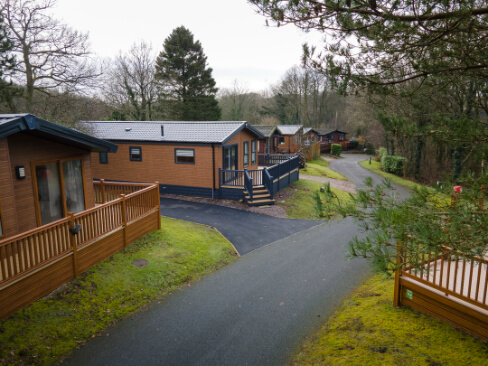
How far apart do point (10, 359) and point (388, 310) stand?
693 cm

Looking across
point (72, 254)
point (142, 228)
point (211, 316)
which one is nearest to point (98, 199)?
point (142, 228)

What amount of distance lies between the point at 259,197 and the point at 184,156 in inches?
186

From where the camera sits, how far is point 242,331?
6828mm

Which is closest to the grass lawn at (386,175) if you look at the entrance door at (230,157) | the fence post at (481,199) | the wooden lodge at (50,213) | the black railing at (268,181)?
the black railing at (268,181)

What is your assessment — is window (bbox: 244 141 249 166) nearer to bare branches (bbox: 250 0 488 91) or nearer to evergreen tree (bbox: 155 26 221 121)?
bare branches (bbox: 250 0 488 91)

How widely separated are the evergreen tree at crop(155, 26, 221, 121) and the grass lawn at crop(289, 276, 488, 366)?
1379 inches

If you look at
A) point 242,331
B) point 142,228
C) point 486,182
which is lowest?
point 242,331

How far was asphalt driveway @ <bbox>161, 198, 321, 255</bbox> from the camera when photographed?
12430 mm

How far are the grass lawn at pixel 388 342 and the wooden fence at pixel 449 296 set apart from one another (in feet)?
0.55

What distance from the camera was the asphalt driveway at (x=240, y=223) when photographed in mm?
12430

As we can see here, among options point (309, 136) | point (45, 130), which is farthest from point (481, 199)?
point (309, 136)

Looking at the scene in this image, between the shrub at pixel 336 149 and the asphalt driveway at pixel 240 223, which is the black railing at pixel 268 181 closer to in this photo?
the asphalt driveway at pixel 240 223

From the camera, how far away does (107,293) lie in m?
7.85

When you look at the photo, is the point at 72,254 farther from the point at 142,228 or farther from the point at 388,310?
the point at 388,310
